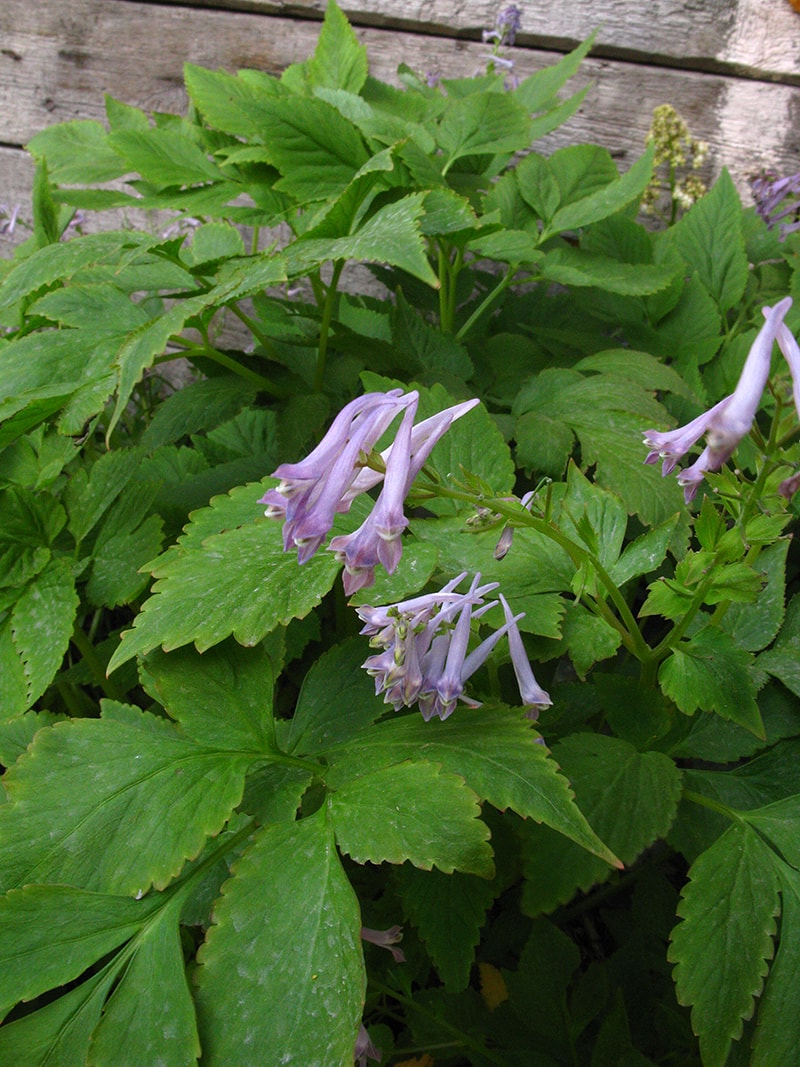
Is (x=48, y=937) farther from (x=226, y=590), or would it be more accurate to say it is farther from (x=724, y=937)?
(x=724, y=937)

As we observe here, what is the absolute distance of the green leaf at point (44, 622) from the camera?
99cm

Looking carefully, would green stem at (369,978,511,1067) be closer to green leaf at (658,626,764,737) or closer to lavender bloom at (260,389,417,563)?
green leaf at (658,626,764,737)

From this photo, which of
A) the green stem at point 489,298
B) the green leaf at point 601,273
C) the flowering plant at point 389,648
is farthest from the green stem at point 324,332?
the green leaf at point 601,273

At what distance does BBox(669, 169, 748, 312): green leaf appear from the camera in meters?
1.61

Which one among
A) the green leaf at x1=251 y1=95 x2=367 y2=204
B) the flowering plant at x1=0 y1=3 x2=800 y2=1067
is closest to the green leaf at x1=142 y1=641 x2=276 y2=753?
the flowering plant at x1=0 y1=3 x2=800 y2=1067

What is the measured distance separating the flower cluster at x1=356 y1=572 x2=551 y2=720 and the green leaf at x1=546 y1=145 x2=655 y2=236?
90 cm

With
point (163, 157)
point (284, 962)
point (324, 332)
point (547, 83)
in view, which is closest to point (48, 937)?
point (284, 962)

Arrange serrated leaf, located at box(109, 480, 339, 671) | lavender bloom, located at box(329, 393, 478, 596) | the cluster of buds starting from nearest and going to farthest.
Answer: lavender bloom, located at box(329, 393, 478, 596) < serrated leaf, located at box(109, 480, 339, 671) < the cluster of buds

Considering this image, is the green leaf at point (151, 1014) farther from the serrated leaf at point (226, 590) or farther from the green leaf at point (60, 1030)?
the serrated leaf at point (226, 590)

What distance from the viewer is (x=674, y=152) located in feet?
5.98

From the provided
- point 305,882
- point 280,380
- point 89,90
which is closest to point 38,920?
point 305,882

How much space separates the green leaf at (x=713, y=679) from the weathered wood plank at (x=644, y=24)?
5.86 ft

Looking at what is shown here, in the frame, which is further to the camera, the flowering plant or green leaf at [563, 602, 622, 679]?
green leaf at [563, 602, 622, 679]

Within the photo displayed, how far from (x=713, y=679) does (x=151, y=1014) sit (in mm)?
653
